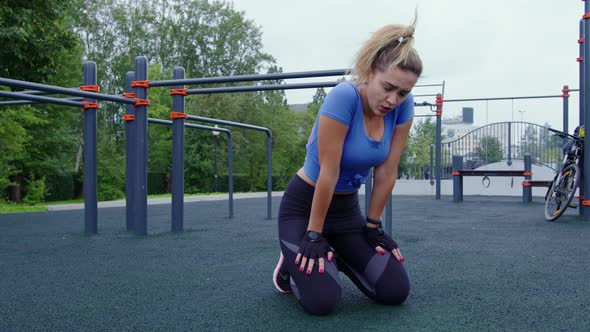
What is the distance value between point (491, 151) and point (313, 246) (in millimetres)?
9462

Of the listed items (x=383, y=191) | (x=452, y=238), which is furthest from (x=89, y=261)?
(x=452, y=238)

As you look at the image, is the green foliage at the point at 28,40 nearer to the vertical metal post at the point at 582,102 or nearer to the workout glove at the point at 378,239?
the vertical metal post at the point at 582,102

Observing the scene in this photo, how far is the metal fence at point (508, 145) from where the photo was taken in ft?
32.5

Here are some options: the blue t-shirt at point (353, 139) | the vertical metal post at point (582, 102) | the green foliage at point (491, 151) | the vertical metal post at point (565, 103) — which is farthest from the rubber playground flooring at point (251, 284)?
the green foliage at point (491, 151)

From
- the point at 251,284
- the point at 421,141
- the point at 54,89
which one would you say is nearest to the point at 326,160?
the point at 251,284

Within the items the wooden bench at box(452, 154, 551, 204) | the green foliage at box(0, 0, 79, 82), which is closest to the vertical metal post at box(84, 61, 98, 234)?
the green foliage at box(0, 0, 79, 82)

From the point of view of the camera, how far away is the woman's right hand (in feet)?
5.90

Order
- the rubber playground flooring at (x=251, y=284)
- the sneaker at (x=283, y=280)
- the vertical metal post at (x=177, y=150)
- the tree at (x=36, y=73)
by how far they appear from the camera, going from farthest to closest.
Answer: the tree at (x=36, y=73), the vertical metal post at (x=177, y=150), the sneaker at (x=283, y=280), the rubber playground flooring at (x=251, y=284)

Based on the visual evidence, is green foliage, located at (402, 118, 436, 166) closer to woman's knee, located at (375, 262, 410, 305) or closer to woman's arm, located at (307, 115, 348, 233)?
woman's knee, located at (375, 262, 410, 305)

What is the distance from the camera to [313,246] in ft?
5.98

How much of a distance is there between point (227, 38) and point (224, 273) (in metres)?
23.1

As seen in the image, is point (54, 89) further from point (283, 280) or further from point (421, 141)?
point (421, 141)

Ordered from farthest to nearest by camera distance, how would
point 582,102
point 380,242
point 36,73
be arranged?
point 36,73
point 582,102
point 380,242

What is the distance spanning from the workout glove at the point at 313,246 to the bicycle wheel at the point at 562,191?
3.76 m
